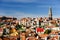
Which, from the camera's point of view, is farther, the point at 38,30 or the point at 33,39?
the point at 38,30

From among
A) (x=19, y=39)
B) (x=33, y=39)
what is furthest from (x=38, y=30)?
(x=33, y=39)

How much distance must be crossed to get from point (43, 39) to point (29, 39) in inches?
28.6

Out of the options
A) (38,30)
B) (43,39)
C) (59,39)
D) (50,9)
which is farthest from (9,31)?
(50,9)

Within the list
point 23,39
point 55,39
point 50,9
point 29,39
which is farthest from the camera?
point 50,9

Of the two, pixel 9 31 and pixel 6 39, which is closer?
pixel 6 39

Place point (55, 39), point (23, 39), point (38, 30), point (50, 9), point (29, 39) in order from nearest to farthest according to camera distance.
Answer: point (55, 39) < point (29, 39) < point (23, 39) < point (38, 30) < point (50, 9)

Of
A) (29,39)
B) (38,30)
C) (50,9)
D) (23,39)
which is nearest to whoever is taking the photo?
(29,39)

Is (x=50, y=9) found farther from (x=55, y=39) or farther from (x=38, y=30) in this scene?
(x=55, y=39)

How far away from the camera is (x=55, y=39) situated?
1067cm

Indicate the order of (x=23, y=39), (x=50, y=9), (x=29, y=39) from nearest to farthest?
(x=29, y=39) < (x=23, y=39) < (x=50, y=9)

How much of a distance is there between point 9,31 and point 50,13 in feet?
35.1

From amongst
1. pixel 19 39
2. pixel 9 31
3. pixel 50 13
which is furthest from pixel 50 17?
pixel 19 39

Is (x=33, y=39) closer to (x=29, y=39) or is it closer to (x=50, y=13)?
(x=29, y=39)

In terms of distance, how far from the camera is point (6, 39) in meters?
11.8
